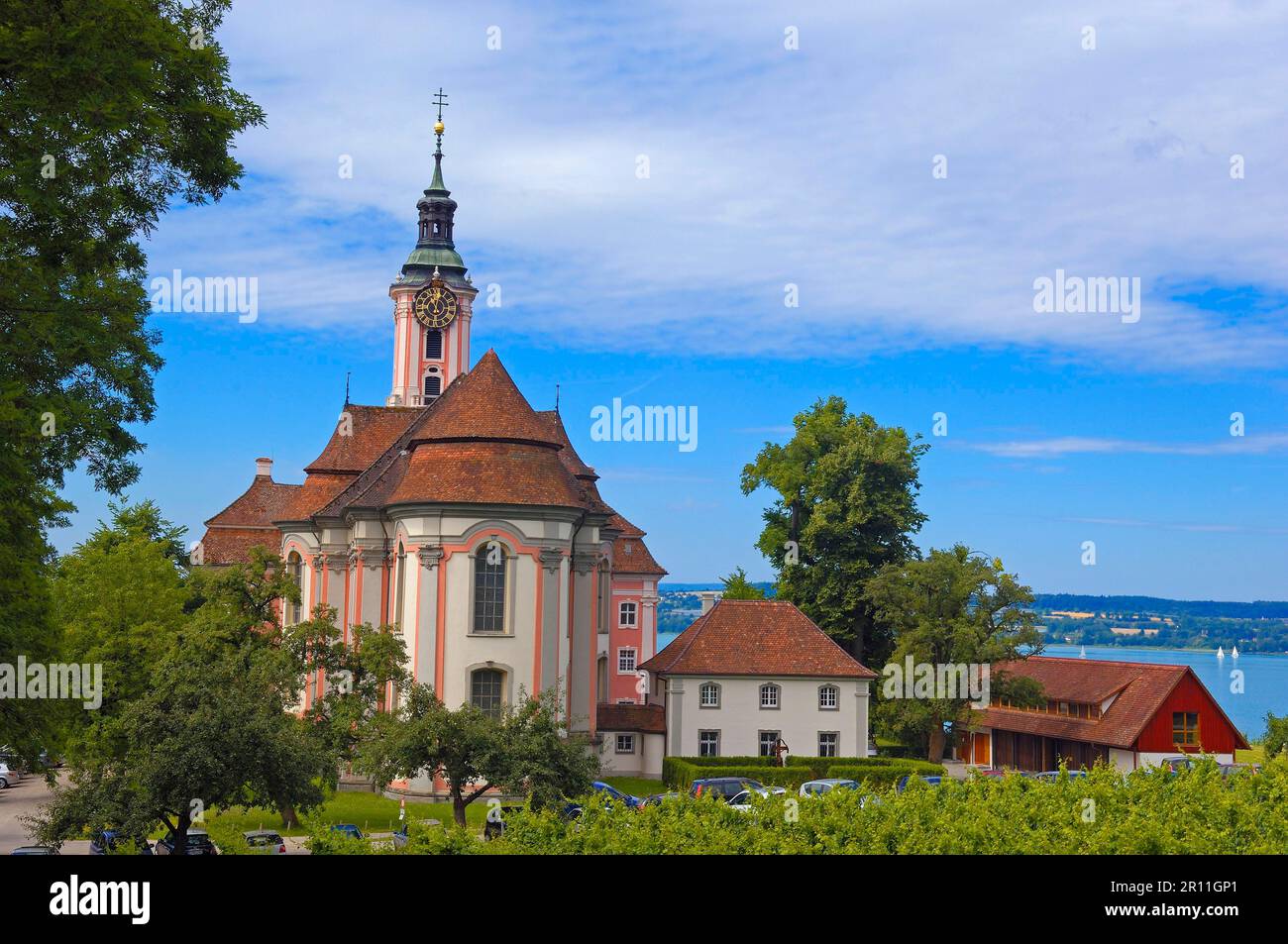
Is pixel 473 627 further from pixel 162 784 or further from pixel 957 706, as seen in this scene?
pixel 957 706

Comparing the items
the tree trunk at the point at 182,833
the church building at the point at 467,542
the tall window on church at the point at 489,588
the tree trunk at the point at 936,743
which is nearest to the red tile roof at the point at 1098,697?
the tree trunk at the point at 936,743

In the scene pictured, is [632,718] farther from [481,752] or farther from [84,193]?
[84,193]

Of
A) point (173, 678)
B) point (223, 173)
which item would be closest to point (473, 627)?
point (173, 678)

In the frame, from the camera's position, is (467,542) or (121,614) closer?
→ (467,542)

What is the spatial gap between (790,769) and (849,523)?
1924 centimetres

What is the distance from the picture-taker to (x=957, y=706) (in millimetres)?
60375

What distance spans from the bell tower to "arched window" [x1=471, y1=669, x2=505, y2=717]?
36640mm

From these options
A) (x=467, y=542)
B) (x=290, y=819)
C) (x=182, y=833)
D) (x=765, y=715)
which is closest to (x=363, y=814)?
(x=290, y=819)

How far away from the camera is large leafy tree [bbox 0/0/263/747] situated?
17047 mm

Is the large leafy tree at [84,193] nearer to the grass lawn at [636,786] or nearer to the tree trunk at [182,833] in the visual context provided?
the tree trunk at [182,833]

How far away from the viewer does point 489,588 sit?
47.2 m

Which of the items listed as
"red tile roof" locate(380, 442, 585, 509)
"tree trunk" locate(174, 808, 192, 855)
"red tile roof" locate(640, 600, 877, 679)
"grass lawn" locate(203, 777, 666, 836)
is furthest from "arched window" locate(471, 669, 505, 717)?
"tree trunk" locate(174, 808, 192, 855)

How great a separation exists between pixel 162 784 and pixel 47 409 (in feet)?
44.6

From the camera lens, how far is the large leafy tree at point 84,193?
17.0 meters
